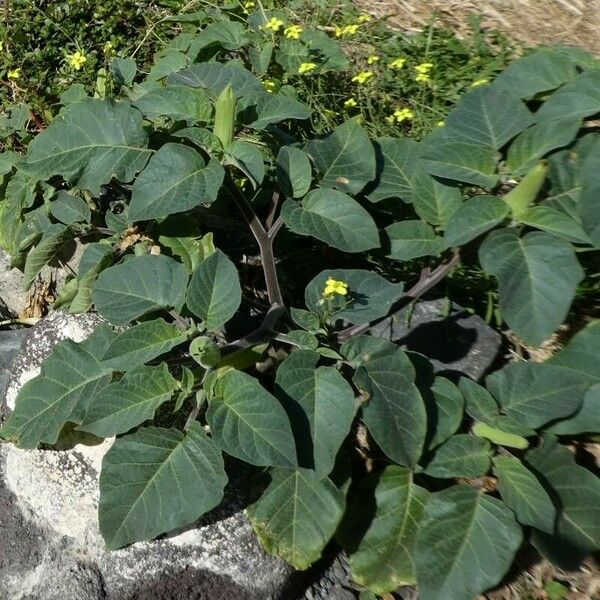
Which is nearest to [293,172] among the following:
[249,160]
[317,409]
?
[249,160]

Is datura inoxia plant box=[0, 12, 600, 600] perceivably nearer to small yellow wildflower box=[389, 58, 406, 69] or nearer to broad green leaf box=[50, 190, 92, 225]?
broad green leaf box=[50, 190, 92, 225]

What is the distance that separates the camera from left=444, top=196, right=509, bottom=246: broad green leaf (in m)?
2.01

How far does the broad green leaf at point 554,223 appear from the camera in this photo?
1994 mm

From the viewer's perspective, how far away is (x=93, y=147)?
2375 mm

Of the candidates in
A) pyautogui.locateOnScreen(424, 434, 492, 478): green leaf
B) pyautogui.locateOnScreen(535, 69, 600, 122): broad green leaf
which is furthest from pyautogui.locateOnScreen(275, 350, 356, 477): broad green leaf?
pyautogui.locateOnScreen(535, 69, 600, 122): broad green leaf

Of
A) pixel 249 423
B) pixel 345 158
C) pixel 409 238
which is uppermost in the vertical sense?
pixel 345 158

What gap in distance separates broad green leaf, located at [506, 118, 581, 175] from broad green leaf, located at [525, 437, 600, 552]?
708mm

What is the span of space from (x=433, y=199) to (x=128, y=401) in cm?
98

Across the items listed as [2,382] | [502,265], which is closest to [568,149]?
[502,265]

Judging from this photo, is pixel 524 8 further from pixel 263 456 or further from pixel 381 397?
pixel 263 456

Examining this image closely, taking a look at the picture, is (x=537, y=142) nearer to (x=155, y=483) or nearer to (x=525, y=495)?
(x=525, y=495)

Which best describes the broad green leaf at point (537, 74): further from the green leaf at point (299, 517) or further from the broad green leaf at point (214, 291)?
the green leaf at point (299, 517)

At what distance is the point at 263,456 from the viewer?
1.88 meters

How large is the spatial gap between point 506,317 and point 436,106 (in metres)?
1.36
